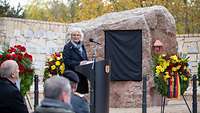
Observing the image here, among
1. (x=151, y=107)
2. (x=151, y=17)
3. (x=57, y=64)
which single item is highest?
(x=151, y=17)

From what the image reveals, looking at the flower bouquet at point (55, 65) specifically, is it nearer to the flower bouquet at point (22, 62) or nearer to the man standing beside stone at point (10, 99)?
the flower bouquet at point (22, 62)

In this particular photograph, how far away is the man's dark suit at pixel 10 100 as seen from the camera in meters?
5.80

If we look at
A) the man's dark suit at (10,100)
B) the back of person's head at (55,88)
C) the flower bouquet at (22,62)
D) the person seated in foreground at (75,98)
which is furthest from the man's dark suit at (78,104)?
the flower bouquet at (22,62)

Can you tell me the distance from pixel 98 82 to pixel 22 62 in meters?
2.95

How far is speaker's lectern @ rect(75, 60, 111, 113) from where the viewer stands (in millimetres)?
8000

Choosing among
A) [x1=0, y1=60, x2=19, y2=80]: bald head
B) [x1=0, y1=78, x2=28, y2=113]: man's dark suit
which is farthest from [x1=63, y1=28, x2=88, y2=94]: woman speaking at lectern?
[x1=0, y1=78, x2=28, y2=113]: man's dark suit

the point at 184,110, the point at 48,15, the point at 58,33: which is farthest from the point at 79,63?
the point at 48,15

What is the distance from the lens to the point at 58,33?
20.1m

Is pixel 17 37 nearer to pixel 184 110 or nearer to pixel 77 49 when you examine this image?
pixel 184 110

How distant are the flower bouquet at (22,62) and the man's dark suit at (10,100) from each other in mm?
4749

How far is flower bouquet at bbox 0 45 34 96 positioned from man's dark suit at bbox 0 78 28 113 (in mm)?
4749

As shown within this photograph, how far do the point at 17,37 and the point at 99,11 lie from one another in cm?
1543

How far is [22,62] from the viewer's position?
10.8 meters

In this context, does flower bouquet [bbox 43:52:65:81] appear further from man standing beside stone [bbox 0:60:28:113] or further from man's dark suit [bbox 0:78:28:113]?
man's dark suit [bbox 0:78:28:113]
